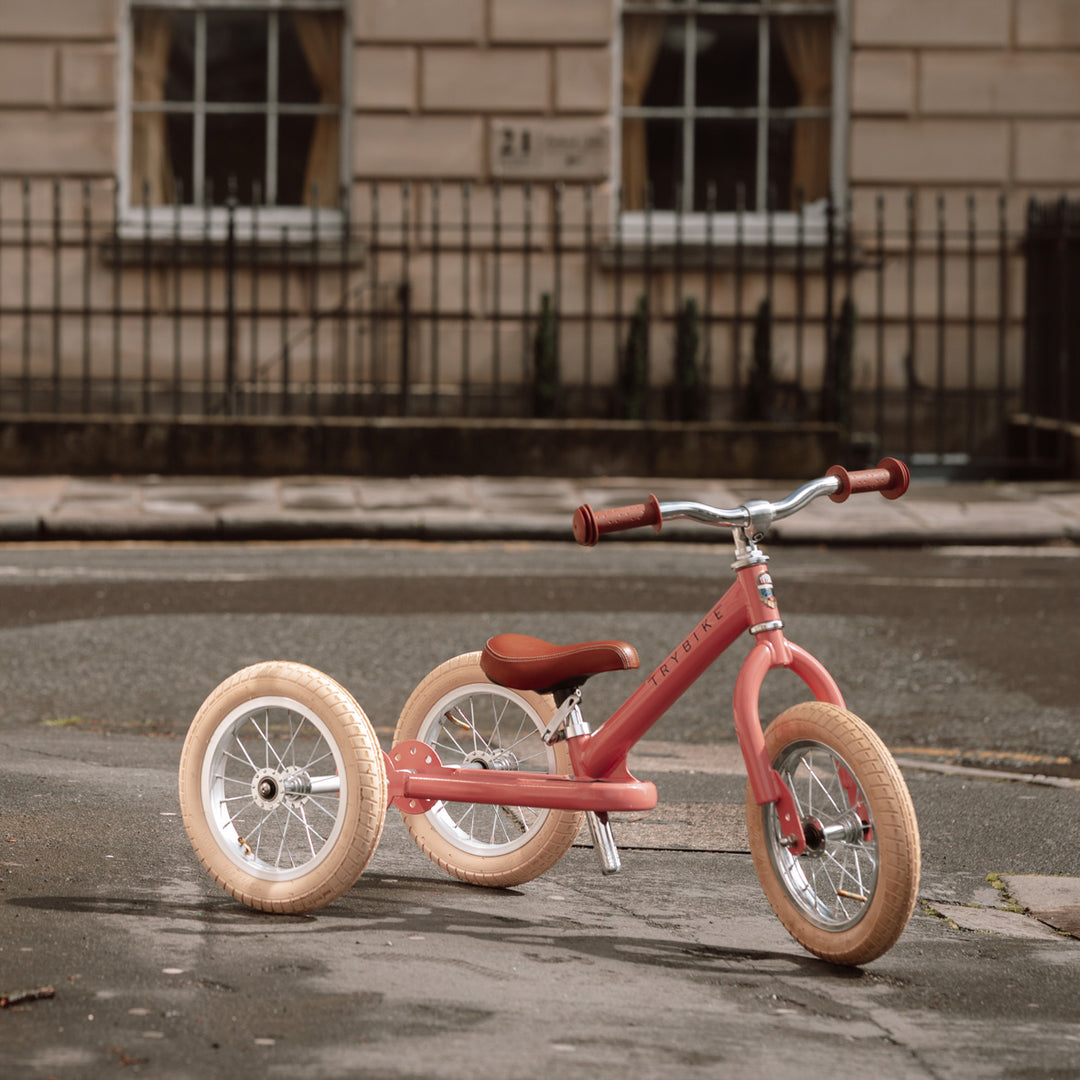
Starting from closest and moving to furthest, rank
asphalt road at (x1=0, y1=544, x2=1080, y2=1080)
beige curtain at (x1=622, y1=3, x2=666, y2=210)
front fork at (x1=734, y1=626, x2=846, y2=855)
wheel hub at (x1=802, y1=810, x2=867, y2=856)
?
asphalt road at (x1=0, y1=544, x2=1080, y2=1080) → wheel hub at (x1=802, y1=810, x2=867, y2=856) → front fork at (x1=734, y1=626, x2=846, y2=855) → beige curtain at (x1=622, y1=3, x2=666, y2=210)

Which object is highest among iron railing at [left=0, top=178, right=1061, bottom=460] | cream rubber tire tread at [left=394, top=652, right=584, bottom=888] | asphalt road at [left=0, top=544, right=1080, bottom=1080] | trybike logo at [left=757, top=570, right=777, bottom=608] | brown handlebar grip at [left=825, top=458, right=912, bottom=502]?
iron railing at [left=0, top=178, right=1061, bottom=460]

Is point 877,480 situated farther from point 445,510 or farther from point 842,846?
point 445,510

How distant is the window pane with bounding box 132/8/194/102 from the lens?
1598 cm

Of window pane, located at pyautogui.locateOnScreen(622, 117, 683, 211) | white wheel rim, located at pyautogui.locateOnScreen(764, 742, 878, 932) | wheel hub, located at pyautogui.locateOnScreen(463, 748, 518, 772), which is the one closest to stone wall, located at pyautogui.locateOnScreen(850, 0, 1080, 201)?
window pane, located at pyautogui.locateOnScreen(622, 117, 683, 211)

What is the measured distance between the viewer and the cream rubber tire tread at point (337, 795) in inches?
170

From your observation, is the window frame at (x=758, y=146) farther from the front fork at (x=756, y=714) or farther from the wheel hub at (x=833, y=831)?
the wheel hub at (x=833, y=831)

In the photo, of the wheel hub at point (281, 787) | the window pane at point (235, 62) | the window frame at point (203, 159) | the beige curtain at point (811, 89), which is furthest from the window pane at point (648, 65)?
the wheel hub at point (281, 787)

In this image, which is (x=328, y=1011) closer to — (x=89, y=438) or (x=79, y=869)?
(x=79, y=869)

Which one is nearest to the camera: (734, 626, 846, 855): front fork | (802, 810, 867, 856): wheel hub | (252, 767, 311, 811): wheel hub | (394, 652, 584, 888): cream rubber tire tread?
(802, 810, 867, 856): wheel hub

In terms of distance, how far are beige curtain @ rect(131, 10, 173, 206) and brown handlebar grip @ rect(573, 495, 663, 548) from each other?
12.7 m

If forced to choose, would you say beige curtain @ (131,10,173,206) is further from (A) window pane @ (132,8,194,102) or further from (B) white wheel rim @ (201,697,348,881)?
(B) white wheel rim @ (201,697,348,881)

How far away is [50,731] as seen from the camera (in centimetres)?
666

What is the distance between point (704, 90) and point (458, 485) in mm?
4564

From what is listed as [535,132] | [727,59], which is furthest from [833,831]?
[727,59]
